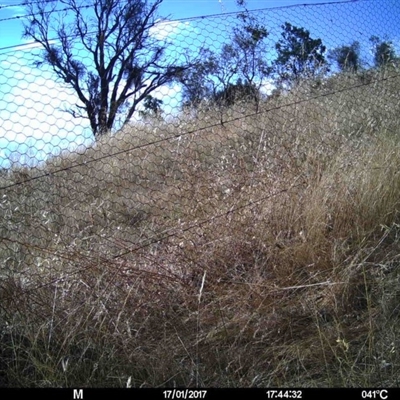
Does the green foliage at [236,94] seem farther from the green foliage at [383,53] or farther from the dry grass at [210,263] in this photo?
the green foliage at [383,53]

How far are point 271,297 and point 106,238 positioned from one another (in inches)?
50.9

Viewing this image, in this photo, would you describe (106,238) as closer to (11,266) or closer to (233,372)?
(11,266)

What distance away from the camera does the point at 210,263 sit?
2713 millimetres

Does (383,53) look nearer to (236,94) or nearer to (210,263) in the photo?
(236,94)

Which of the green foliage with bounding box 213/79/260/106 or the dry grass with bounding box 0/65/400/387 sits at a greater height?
the green foliage with bounding box 213/79/260/106

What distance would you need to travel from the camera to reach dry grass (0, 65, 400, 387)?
200 cm

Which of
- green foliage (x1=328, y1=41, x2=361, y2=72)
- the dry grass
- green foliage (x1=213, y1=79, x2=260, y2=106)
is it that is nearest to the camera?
the dry grass

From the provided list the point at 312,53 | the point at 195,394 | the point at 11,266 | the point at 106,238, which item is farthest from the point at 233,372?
the point at 312,53

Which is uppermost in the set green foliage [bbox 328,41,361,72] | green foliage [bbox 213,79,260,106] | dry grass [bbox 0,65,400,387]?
green foliage [bbox 328,41,361,72]

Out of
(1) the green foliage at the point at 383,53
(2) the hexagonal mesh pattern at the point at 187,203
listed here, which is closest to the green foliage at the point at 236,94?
(2) the hexagonal mesh pattern at the point at 187,203

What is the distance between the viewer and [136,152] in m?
3.92

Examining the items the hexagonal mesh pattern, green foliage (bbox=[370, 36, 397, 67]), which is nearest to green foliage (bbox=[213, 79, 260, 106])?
the hexagonal mesh pattern

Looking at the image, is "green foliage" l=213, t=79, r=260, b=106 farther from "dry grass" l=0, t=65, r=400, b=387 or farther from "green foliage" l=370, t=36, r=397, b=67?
"green foliage" l=370, t=36, r=397, b=67

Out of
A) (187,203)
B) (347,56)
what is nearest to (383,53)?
(347,56)
